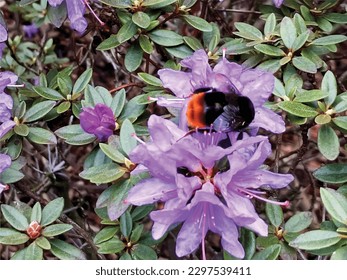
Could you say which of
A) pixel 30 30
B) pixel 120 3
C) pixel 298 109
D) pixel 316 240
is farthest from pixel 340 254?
pixel 30 30

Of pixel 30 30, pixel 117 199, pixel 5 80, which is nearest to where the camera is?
pixel 117 199

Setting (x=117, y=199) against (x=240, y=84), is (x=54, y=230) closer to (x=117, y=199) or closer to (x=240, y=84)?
(x=117, y=199)

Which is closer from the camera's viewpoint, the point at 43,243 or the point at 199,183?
the point at 199,183

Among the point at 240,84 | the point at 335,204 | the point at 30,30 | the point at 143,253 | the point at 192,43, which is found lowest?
the point at 30,30

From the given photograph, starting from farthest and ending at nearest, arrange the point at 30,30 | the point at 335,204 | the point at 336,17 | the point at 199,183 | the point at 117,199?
the point at 30,30, the point at 336,17, the point at 117,199, the point at 335,204, the point at 199,183

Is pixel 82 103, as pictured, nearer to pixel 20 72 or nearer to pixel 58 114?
pixel 58 114

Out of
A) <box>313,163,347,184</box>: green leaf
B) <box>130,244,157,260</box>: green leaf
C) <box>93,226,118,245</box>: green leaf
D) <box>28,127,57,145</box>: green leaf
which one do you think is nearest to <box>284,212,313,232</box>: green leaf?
<box>313,163,347,184</box>: green leaf

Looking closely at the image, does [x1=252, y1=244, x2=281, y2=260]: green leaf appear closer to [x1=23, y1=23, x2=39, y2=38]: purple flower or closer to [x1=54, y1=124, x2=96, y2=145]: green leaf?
[x1=54, y1=124, x2=96, y2=145]: green leaf
